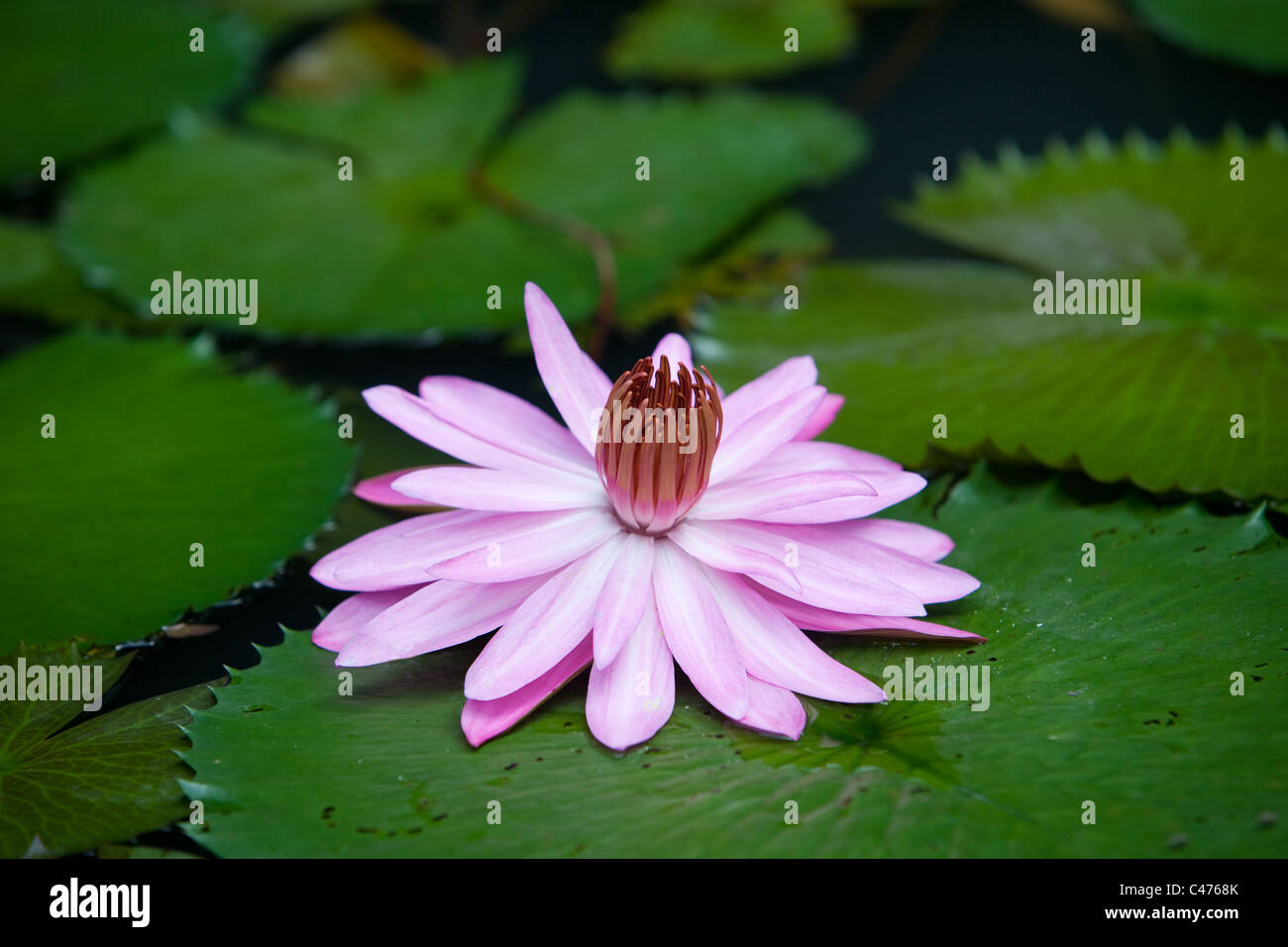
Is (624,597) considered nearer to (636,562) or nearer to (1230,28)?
(636,562)

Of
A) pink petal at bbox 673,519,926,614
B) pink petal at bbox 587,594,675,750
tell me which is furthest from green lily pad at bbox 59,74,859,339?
pink petal at bbox 587,594,675,750

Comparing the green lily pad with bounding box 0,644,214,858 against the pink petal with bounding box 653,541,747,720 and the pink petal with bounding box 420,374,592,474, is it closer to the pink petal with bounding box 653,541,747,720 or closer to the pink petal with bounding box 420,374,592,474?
the pink petal with bounding box 420,374,592,474

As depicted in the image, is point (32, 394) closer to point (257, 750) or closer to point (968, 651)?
point (257, 750)

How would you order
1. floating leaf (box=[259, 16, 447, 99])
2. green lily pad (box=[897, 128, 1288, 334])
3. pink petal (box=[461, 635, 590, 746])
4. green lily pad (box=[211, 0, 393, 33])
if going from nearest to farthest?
pink petal (box=[461, 635, 590, 746])
green lily pad (box=[897, 128, 1288, 334])
floating leaf (box=[259, 16, 447, 99])
green lily pad (box=[211, 0, 393, 33])

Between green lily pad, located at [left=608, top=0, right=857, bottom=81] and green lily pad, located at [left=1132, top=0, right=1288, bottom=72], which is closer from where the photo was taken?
green lily pad, located at [left=1132, top=0, right=1288, bottom=72]
